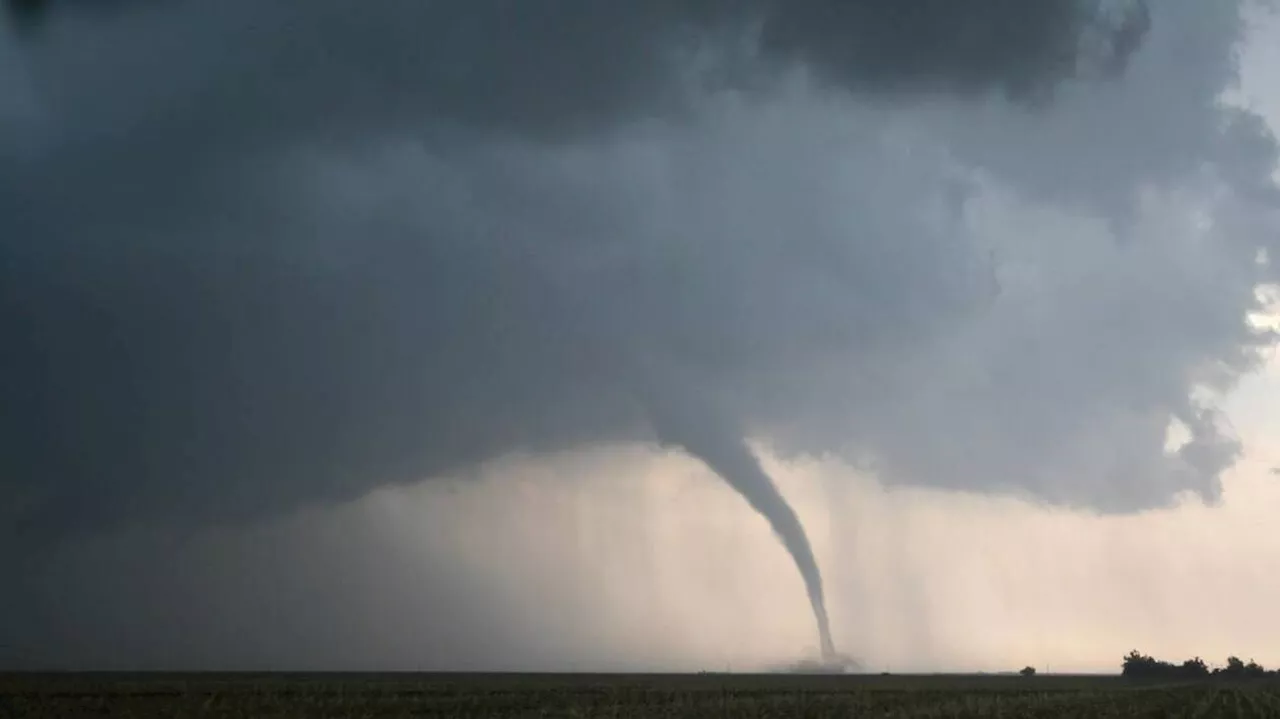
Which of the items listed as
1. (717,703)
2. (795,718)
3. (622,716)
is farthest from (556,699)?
(795,718)

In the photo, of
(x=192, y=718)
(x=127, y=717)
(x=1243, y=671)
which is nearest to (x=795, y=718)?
(x=192, y=718)

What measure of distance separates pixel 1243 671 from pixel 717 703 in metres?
178

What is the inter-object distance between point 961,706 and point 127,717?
4171cm

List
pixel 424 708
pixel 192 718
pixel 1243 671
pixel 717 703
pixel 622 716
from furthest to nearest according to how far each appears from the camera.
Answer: pixel 1243 671
pixel 717 703
pixel 424 708
pixel 622 716
pixel 192 718

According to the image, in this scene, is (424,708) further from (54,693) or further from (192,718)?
(54,693)

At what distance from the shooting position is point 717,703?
5959 centimetres

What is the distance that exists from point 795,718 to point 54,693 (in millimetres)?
46113

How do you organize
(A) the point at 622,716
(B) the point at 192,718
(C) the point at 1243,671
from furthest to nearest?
(C) the point at 1243,671
(A) the point at 622,716
(B) the point at 192,718

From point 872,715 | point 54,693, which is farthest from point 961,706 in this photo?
point 54,693

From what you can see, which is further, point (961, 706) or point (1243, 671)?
point (1243, 671)

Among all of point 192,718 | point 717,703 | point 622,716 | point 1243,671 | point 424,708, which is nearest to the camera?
point 192,718

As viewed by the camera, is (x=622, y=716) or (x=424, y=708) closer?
(x=622, y=716)

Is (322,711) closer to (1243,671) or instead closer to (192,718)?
(192,718)

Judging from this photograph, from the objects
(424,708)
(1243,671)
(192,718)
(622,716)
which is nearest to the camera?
(192,718)
